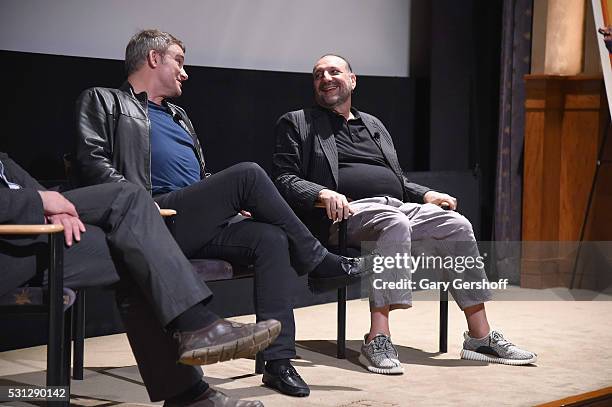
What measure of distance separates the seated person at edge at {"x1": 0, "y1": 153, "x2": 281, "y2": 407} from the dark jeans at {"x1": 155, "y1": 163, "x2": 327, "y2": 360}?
0.47 m

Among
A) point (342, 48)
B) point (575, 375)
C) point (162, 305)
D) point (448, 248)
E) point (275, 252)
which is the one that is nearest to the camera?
point (162, 305)

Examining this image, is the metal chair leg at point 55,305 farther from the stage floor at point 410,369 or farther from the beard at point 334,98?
the beard at point 334,98

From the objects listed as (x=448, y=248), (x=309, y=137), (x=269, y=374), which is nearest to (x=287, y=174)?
(x=309, y=137)

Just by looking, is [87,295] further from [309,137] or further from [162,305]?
[162,305]

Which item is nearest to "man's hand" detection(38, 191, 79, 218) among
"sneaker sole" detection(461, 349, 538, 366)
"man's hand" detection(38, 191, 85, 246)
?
"man's hand" detection(38, 191, 85, 246)

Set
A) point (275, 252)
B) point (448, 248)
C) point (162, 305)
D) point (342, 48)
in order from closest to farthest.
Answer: point (162, 305) < point (275, 252) < point (448, 248) < point (342, 48)

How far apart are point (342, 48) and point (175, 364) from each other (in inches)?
125

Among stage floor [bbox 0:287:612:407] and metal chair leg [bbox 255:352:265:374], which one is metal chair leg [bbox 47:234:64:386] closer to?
stage floor [bbox 0:287:612:407]

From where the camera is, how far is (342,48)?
19.6ft

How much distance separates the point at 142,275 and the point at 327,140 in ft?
5.41

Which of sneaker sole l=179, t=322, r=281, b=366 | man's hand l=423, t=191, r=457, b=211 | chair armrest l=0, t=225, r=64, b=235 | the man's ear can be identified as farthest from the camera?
man's hand l=423, t=191, r=457, b=211

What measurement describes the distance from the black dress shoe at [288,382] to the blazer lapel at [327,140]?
102 cm

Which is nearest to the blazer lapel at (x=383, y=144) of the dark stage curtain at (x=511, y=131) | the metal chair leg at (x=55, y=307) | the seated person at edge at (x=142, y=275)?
the seated person at edge at (x=142, y=275)

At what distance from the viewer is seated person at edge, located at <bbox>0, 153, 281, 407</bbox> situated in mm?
2939
